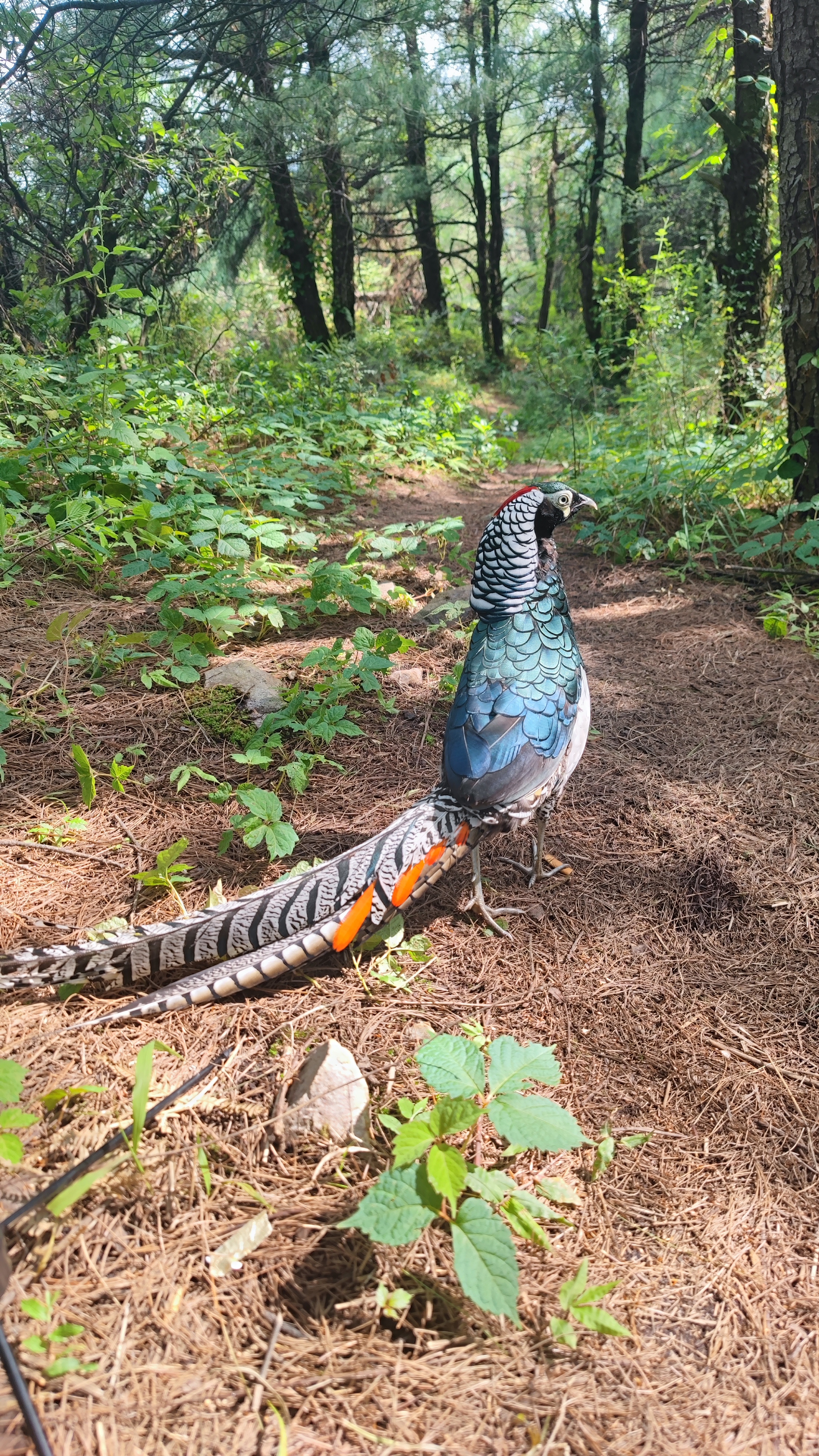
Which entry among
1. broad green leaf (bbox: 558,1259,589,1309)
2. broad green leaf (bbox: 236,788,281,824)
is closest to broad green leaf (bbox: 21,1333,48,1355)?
broad green leaf (bbox: 558,1259,589,1309)

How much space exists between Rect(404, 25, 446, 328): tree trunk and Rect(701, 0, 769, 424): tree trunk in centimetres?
524

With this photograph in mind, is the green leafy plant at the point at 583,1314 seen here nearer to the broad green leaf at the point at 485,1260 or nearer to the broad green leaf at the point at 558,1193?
the broad green leaf at the point at 485,1260

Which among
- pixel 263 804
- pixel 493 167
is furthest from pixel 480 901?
pixel 493 167

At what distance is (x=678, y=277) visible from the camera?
27.1 feet

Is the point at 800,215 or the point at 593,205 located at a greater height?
the point at 593,205

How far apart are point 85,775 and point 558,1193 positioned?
200 cm

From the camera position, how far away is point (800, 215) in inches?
183

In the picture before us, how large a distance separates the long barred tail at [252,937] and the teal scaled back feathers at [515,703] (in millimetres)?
337

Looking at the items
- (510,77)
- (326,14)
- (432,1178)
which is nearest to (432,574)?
(432,1178)

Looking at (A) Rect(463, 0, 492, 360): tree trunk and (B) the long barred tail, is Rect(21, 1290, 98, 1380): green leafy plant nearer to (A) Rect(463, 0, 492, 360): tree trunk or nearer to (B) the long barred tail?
(B) the long barred tail

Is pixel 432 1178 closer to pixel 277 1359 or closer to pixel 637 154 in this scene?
pixel 277 1359

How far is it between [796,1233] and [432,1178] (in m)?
0.88

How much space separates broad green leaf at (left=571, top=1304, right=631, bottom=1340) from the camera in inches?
54.4

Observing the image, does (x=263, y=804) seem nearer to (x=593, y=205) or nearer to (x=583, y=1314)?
(x=583, y=1314)
